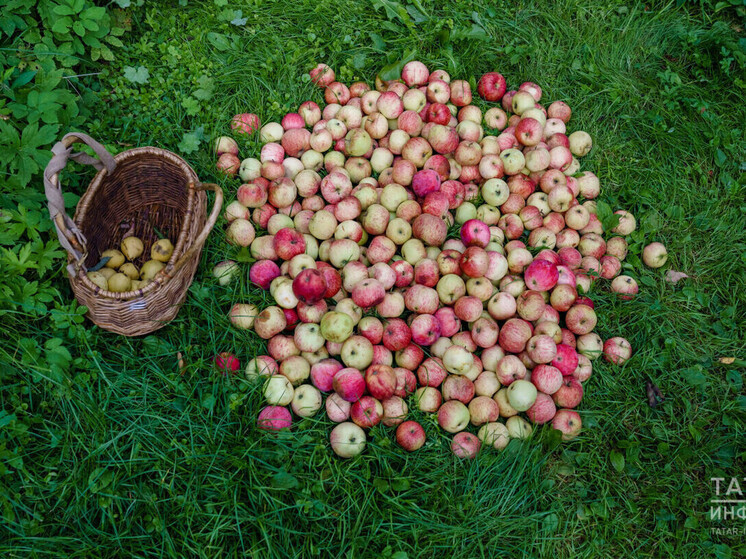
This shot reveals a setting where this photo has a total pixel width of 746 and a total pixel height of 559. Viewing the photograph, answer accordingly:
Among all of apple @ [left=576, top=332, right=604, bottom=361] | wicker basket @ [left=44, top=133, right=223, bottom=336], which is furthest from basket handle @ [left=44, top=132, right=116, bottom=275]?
apple @ [left=576, top=332, right=604, bottom=361]

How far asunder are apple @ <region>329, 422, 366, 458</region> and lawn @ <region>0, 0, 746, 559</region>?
85 millimetres

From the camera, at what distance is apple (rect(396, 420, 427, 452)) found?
9.65ft

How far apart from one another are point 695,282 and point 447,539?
109 inches

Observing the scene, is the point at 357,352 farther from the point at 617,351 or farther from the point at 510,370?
the point at 617,351

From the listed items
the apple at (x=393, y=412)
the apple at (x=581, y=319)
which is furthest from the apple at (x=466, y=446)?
the apple at (x=581, y=319)

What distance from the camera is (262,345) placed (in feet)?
10.9

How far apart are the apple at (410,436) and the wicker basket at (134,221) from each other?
1615 mm

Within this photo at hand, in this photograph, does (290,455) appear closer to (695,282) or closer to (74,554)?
(74,554)

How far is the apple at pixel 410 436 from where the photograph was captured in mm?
2941

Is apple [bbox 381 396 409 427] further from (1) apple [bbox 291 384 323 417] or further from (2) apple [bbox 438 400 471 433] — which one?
(1) apple [bbox 291 384 323 417]

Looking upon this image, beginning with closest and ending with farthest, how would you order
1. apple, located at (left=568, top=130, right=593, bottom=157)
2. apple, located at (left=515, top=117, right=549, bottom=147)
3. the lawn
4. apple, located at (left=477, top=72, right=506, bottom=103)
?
the lawn < apple, located at (left=515, top=117, right=549, bottom=147) < apple, located at (left=568, top=130, right=593, bottom=157) < apple, located at (left=477, top=72, right=506, bottom=103)

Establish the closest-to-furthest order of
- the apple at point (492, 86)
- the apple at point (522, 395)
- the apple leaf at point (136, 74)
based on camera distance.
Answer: the apple at point (522, 395) → the apple leaf at point (136, 74) → the apple at point (492, 86)

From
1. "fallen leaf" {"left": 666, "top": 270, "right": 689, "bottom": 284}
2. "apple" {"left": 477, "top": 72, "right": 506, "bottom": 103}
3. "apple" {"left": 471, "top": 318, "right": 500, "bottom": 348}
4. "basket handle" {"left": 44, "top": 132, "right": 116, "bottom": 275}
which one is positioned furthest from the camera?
"apple" {"left": 477, "top": 72, "right": 506, "bottom": 103}

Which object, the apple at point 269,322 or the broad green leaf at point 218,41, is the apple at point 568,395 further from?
the broad green leaf at point 218,41
